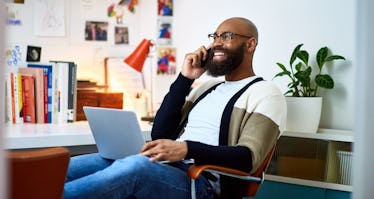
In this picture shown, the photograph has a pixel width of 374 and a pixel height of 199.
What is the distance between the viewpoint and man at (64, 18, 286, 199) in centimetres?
162

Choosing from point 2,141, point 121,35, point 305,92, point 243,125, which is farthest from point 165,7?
point 2,141

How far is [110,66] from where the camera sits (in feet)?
10.1

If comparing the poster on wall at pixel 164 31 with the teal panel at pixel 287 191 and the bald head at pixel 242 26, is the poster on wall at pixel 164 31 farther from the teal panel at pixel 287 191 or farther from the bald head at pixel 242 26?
the teal panel at pixel 287 191

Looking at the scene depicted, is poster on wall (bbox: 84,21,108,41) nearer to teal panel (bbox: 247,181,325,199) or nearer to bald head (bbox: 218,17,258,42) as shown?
bald head (bbox: 218,17,258,42)

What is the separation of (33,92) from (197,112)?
1.00 metres

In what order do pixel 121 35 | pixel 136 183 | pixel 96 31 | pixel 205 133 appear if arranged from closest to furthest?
pixel 136 183, pixel 205 133, pixel 96 31, pixel 121 35

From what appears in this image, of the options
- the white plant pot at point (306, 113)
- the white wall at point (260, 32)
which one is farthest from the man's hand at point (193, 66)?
the white wall at point (260, 32)

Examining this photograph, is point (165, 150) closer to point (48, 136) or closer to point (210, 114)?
point (210, 114)

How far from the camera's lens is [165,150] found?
1.66 metres

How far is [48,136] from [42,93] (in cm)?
54

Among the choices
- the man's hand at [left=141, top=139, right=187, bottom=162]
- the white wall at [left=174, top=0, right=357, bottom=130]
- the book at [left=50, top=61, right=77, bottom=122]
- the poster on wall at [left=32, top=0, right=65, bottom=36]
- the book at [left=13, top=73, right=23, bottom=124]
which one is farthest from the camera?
the poster on wall at [left=32, top=0, right=65, bottom=36]

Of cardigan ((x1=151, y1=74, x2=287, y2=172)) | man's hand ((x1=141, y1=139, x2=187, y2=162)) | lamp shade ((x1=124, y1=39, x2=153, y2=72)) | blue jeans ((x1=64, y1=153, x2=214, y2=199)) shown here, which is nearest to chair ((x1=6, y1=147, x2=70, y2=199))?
blue jeans ((x1=64, y1=153, x2=214, y2=199))

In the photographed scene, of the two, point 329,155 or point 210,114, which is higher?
point 210,114

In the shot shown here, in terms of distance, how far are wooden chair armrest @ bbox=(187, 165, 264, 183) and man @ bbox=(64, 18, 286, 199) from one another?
0.03 metres
